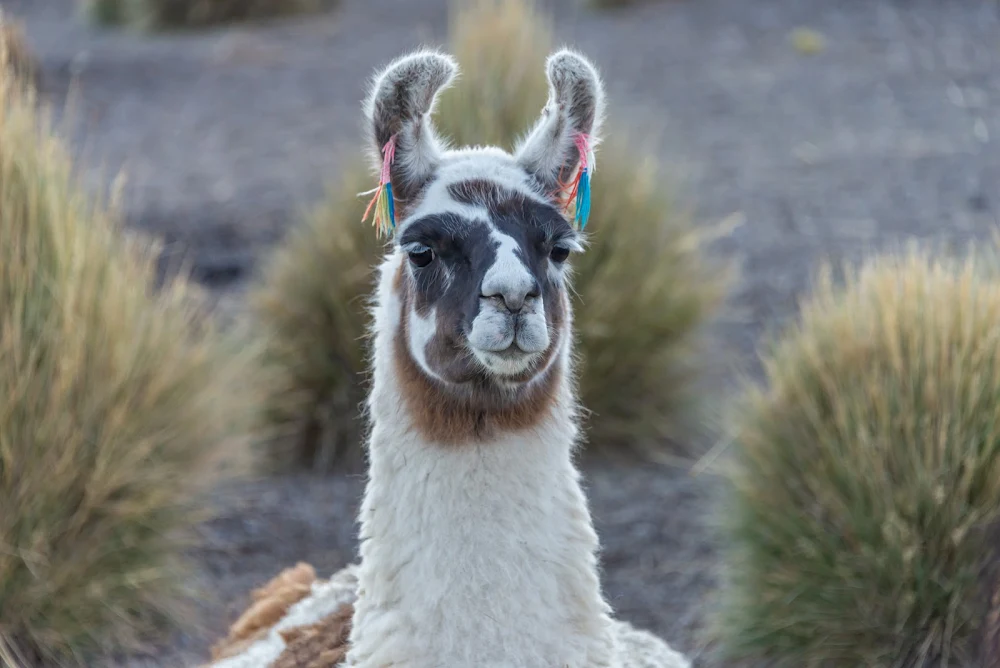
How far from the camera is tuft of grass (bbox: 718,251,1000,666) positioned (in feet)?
14.0

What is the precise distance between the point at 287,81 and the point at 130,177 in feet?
13.9

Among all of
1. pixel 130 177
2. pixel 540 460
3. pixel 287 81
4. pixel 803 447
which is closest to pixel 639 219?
pixel 803 447

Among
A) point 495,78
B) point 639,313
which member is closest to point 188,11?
point 495,78

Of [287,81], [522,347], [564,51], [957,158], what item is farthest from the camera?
[287,81]

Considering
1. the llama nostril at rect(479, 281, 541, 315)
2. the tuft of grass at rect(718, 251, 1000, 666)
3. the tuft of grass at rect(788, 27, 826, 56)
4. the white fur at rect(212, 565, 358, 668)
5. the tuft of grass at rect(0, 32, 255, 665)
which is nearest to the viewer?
the llama nostril at rect(479, 281, 541, 315)

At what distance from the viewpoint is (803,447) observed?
4723 mm

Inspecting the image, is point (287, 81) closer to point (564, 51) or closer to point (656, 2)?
point (656, 2)

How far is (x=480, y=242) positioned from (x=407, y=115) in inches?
16.9

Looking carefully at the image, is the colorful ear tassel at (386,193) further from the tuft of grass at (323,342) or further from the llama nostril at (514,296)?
the tuft of grass at (323,342)

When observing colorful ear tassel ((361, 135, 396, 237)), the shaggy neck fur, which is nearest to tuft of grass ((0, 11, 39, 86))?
colorful ear tassel ((361, 135, 396, 237))

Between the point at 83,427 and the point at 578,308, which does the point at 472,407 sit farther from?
the point at 578,308

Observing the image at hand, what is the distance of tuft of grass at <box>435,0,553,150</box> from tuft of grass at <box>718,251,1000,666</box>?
2.09 m

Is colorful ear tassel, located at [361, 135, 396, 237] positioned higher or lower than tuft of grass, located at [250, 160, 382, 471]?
higher

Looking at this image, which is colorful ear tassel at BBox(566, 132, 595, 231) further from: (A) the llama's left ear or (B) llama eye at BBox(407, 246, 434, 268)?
(B) llama eye at BBox(407, 246, 434, 268)
